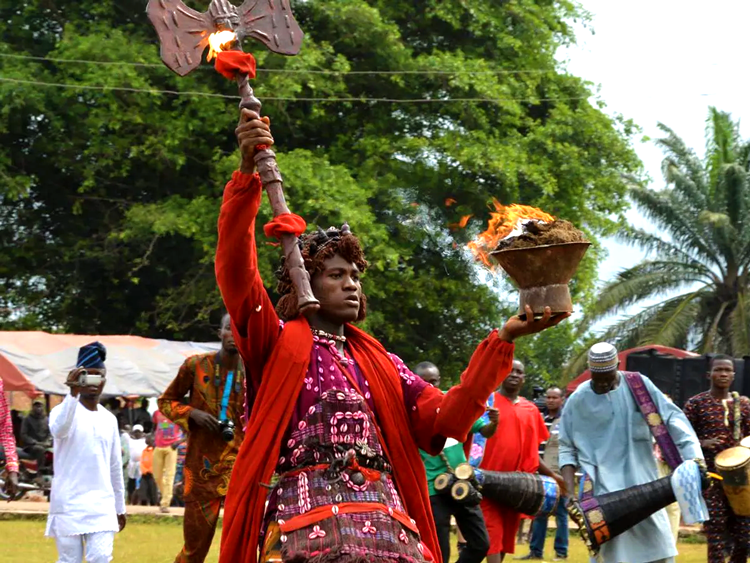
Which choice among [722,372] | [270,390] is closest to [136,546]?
[722,372]

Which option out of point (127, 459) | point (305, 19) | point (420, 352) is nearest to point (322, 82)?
point (305, 19)

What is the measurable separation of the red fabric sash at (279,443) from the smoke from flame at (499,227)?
63cm

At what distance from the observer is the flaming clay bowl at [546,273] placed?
4.88 m

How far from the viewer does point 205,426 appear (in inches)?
358

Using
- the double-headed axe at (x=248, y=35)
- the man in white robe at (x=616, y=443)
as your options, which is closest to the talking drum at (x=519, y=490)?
the man in white robe at (x=616, y=443)

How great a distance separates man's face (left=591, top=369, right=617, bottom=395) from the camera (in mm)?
9828

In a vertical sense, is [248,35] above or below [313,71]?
below

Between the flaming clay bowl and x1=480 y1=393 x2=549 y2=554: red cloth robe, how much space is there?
7.22m

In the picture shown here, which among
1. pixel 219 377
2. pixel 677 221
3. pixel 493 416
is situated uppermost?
pixel 677 221

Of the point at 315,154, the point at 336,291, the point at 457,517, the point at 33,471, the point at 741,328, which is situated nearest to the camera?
the point at 336,291

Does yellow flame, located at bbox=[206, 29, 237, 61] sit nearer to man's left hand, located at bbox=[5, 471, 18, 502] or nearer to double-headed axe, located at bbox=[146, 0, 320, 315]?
double-headed axe, located at bbox=[146, 0, 320, 315]

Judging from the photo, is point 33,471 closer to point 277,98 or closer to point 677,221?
point 277,98

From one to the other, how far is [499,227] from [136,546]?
11194 millimetres

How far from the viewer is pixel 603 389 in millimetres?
9883
